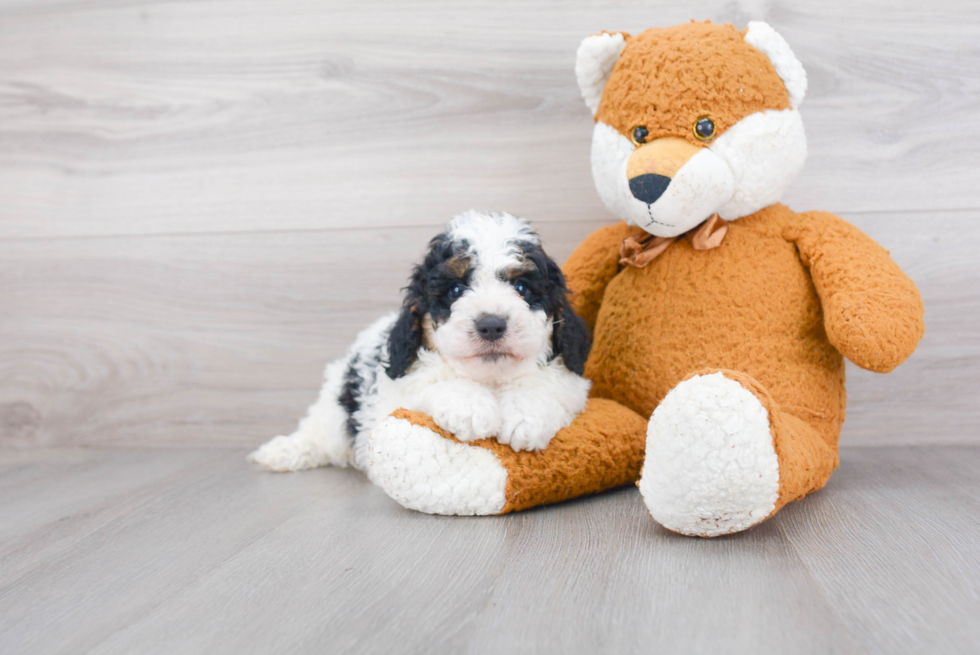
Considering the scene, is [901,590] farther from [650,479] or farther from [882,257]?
[882,257]

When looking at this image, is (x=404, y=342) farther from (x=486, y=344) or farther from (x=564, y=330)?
(x=564, y=330)

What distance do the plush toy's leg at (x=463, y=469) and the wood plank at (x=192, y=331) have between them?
0.70 metres

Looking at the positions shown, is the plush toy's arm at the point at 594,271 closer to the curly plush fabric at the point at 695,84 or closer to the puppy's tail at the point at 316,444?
the curly plush fabric at the point at 695,84

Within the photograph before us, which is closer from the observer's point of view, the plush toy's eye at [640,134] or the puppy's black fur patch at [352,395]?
the plush toy's eye at [640,134]

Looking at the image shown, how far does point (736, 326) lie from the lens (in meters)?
1.31

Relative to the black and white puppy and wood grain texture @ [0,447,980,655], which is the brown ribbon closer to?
the black and white puppy

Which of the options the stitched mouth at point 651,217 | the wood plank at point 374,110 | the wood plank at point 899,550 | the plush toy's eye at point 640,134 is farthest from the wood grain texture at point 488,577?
the wood plank at point 374,110

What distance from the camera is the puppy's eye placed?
1258mm

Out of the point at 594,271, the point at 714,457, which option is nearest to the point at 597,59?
the point at 594,271

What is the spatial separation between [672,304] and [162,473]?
1213mm

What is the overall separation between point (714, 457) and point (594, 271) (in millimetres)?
624

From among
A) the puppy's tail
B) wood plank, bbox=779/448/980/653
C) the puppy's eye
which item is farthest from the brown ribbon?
the puppy's tail

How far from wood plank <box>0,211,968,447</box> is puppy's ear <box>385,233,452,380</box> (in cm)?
54

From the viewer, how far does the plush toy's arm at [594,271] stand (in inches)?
59.7
